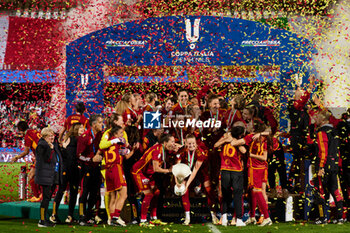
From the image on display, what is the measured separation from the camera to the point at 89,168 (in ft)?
31.8

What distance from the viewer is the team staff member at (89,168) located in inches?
378

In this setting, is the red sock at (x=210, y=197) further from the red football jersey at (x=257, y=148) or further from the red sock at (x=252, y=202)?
Answer: the red football jersey at (x=257, y=148)

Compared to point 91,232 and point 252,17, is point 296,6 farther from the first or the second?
point 91,232

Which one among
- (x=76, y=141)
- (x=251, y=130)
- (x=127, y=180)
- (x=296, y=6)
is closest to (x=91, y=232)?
(x=127, y=180)

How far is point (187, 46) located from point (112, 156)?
7155mm

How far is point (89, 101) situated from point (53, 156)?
6.87 m

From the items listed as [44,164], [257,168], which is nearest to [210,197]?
[257,168]

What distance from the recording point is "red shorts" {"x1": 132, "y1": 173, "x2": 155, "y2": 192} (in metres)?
9.45

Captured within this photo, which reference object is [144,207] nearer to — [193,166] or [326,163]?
[193,166]

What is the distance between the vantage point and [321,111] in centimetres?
953

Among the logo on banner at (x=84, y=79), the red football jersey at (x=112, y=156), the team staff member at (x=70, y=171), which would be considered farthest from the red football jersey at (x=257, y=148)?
the logo on banner at (x=84, y=79)

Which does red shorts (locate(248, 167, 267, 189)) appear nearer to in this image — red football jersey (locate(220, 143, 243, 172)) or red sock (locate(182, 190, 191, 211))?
red football jersey (locate(220, 143, 243, 172))

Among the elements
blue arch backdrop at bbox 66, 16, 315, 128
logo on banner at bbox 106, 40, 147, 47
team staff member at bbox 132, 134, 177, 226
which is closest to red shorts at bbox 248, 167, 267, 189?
team staff member at bbox 132, 134, 177, 226

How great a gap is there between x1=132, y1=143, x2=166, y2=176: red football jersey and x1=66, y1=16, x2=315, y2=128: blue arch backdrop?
21.5 feet
